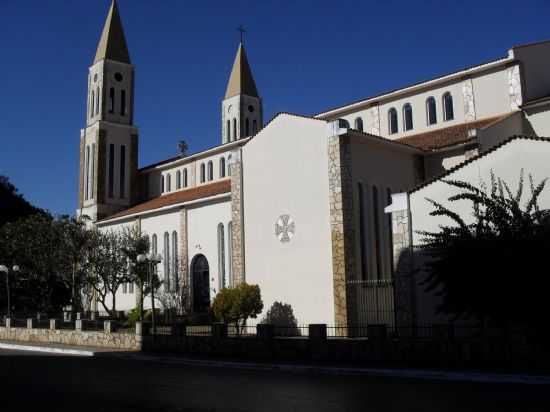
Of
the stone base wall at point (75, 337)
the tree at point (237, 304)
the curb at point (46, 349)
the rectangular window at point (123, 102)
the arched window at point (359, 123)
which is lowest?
the curb at point (46, 349)

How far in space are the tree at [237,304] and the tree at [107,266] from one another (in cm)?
1294

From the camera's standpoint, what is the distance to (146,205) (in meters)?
44.8

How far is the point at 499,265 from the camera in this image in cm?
1571

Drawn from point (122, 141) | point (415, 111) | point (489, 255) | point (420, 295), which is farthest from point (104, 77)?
point (489, 255)

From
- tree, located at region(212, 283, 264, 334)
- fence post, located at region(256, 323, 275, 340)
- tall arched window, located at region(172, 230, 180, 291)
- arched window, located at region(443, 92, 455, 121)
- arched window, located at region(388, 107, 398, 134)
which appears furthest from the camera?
tall arched window, located at region(172, 230, 180, 291)

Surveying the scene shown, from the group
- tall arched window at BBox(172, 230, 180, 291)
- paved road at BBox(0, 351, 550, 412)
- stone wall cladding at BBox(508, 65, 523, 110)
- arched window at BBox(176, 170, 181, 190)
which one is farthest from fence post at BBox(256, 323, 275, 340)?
arched window at BBox(176, 170, 181, 190)

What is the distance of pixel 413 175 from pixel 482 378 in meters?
16.5

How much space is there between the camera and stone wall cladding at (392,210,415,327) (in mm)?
21578

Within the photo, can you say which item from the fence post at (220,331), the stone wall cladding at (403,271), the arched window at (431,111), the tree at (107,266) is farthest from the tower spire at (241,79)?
the fence post at (220,331)

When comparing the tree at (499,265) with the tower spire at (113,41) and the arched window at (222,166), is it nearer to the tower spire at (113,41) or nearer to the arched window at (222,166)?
the arched window at (222,166)

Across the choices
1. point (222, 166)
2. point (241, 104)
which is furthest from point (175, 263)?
point (241, 104)

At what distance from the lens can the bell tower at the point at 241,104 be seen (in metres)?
58.0

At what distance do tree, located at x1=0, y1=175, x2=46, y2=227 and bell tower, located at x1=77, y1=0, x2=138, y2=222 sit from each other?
29.7ft

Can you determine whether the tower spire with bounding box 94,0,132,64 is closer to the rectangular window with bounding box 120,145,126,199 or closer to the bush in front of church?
the rectangular window with bounding box 120,145,126,199
